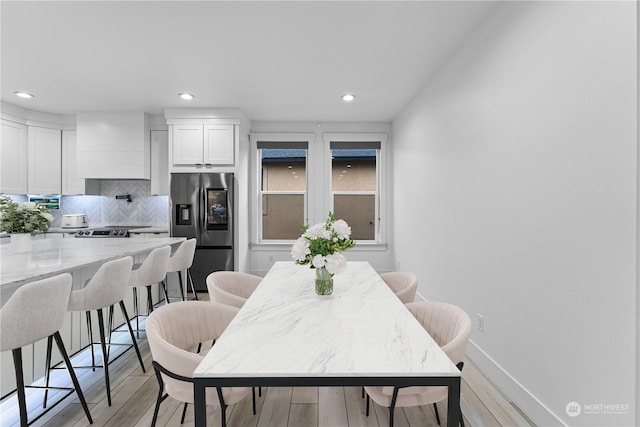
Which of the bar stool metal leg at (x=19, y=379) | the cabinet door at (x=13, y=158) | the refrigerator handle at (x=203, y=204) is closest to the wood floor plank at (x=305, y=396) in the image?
the bar stool metal leg at (x=19, y=379)

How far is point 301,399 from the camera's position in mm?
2213

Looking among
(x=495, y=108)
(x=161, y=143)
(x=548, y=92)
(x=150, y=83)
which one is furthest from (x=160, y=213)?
(x=548, y=92)

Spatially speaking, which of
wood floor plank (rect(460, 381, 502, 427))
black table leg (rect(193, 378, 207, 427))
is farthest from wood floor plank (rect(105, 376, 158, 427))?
wood floor plank (rect(460, 381, 502, 427))

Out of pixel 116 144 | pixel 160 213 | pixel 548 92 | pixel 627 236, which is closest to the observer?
pixel 627 236

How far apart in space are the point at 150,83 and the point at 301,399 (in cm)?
357

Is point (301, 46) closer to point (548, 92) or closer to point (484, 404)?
point (548, 92)

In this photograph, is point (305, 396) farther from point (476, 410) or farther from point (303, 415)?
point (476, 410)

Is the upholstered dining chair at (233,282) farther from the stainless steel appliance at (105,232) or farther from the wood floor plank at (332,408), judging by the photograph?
the stainless steel appliance at (105,232)

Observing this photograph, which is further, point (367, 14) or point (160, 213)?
point (160, 213)

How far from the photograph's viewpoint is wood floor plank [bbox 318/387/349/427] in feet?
6.41

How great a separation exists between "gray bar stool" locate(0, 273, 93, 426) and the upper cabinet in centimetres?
326

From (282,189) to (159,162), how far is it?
1995 millimetres

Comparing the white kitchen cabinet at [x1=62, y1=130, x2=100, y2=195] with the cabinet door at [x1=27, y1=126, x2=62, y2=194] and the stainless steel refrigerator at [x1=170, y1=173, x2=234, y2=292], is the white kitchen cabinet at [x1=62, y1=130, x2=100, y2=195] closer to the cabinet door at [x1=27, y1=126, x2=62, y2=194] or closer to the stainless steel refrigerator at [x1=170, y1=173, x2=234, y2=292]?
the cabinet door at [x1=27, y1=126, x2=62, y2=194]

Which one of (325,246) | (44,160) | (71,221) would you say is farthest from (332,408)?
(44,160)
